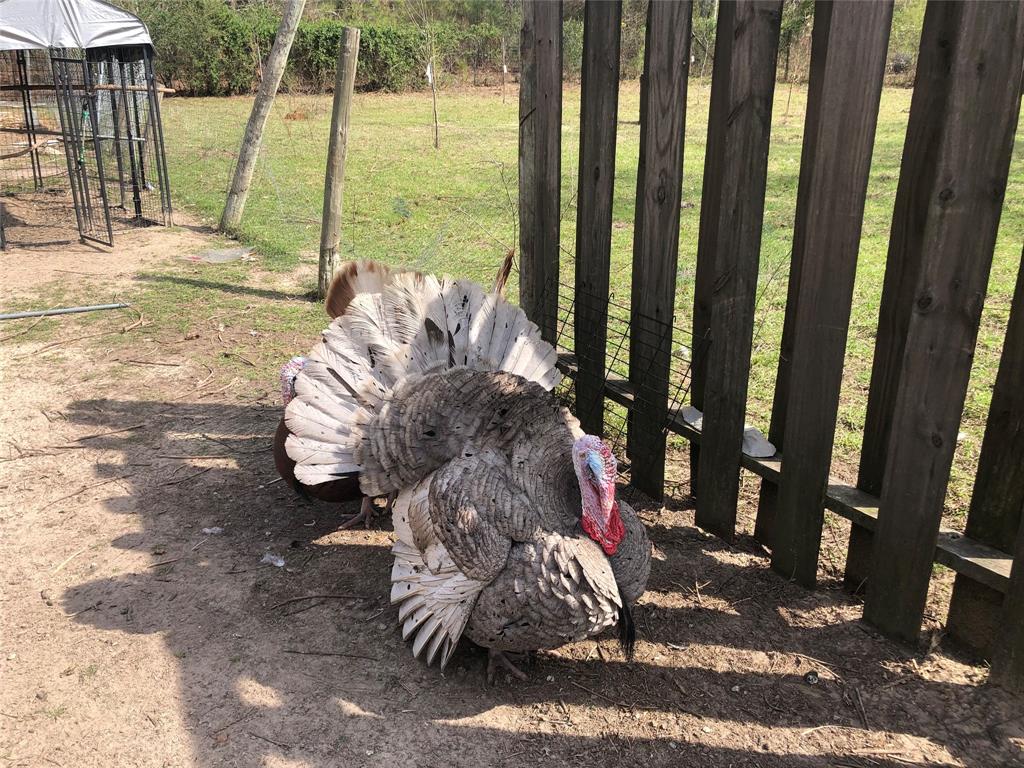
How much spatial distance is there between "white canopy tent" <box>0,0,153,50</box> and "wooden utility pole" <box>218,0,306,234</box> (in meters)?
1.84

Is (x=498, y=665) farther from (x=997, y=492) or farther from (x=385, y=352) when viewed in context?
(x=997, y=492)

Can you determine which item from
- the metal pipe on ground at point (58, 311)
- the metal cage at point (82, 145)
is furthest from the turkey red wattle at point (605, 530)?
the metal cage at point (82, 145)

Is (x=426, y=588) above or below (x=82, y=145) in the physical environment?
below

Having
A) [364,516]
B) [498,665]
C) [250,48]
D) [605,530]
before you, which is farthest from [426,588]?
[250,48]

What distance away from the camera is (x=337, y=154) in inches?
284

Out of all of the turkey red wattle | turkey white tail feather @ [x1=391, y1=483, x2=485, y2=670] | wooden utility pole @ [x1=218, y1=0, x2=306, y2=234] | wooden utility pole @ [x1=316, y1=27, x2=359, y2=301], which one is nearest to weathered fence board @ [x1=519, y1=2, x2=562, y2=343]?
turkey white tail feather @ [x1=391, y1=483, x2=485, y2=670]

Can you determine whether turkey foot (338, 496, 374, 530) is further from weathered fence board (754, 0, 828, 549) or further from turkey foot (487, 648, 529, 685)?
weathered fence board (754, 0, 828, 549)

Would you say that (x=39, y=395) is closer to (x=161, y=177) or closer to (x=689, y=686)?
(x=689, y=686)

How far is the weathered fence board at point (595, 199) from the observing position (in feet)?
13.0

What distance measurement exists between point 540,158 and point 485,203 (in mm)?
6559

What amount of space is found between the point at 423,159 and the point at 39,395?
1021cm

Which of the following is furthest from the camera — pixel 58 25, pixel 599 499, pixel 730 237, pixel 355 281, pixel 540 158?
pixel 58 25

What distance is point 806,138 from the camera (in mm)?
3344

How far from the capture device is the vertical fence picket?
9.54ft
